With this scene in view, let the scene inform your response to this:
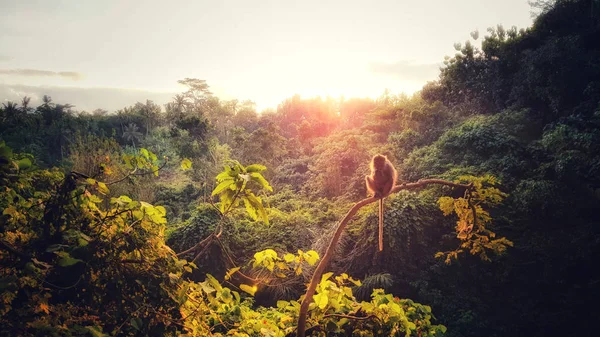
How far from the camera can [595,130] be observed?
945cm

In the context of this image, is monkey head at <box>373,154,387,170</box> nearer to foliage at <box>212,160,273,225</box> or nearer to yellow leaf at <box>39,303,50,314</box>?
foliage at <box>212,160,273,225</box>

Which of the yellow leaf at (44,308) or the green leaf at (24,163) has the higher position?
the green leaf at (24,163)

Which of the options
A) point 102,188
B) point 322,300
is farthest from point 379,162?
point 102,188

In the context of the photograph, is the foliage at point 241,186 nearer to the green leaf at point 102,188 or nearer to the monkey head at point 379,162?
the green leaf at point 102,188

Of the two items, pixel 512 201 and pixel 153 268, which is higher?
pixel 153 268

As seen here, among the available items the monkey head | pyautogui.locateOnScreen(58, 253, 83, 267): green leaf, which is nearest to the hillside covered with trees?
pyautogui.locateOnScreen(58, 253, 83, 267): green leaf

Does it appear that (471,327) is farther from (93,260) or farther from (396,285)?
(93,260)

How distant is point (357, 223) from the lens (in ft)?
35.4

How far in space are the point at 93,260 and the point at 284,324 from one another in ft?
5.49

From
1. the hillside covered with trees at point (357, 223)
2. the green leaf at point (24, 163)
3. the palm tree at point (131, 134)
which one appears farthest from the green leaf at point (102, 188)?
the palm tree at point (131, 134)

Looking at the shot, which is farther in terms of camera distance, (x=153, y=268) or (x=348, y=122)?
(x=348, y=122)

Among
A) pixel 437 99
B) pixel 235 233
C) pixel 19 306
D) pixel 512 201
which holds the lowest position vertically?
pixel 235 233

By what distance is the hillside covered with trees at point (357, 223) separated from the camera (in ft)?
5.56

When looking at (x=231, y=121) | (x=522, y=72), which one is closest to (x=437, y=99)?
(x=522, y=72)
